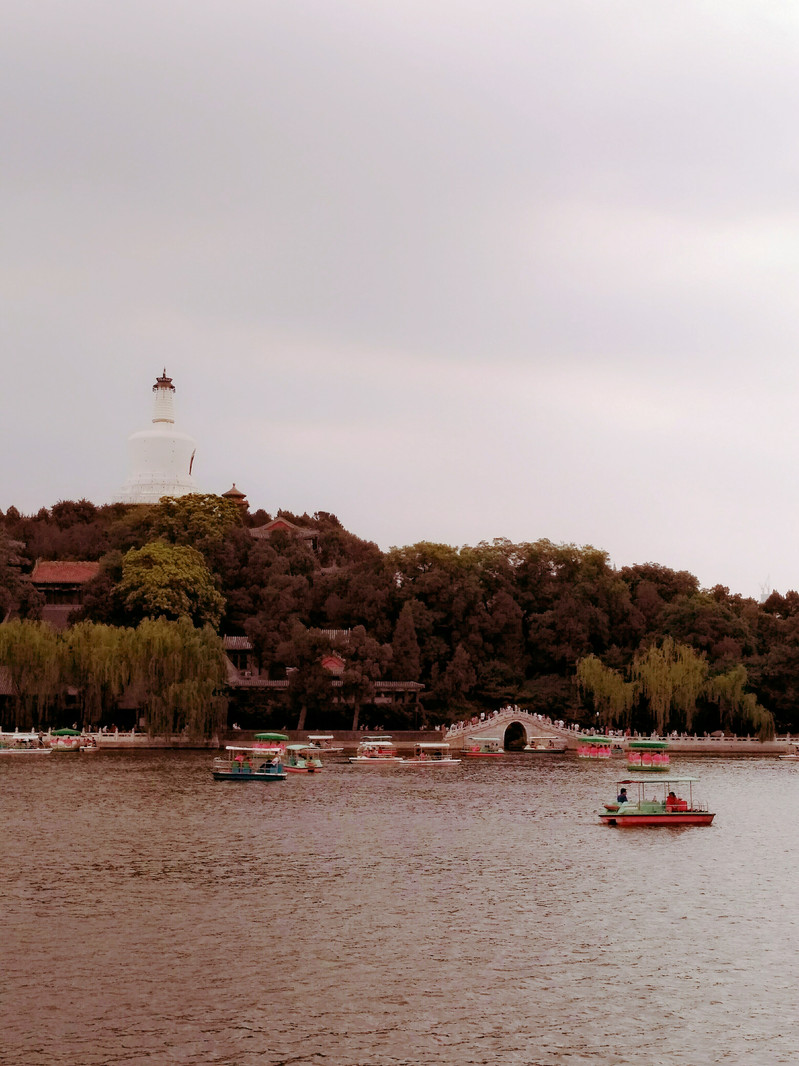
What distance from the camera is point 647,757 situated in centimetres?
7369

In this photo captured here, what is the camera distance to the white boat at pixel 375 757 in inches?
2800

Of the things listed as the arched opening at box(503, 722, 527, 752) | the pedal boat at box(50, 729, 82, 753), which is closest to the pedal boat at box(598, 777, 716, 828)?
the pedal boat at box(50, 729, 82, 753)

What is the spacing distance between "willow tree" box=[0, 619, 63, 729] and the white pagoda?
41.8m

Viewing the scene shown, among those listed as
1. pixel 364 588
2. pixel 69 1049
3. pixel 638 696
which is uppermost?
→ pixel 364 588

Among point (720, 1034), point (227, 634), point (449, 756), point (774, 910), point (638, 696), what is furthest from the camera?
point (227, 634)

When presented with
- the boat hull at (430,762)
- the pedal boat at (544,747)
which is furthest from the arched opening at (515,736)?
the boat hull at (430,762)

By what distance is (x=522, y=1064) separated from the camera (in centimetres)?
1881

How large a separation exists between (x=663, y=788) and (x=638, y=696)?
88.0 feet

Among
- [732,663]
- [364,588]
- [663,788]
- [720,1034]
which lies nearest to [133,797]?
[663,788]

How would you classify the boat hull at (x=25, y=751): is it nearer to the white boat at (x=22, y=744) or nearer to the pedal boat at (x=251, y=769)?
the white boat at (x=22, y=744)

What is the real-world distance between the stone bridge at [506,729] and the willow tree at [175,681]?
660 inches

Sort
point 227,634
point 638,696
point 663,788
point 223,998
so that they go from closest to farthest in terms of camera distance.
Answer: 1. point 223,998
2. point 663,788
3. point 638,696
4. point 227,634

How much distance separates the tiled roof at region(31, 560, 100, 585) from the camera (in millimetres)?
97438

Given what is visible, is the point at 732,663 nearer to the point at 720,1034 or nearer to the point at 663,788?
the point at 663,788
